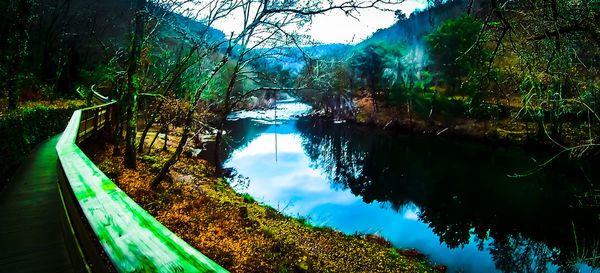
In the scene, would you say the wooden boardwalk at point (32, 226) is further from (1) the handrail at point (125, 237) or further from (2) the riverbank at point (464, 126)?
(2) the riverbank at point (464, 126)

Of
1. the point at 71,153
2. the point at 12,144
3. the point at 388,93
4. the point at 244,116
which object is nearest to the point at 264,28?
the point at 12,144

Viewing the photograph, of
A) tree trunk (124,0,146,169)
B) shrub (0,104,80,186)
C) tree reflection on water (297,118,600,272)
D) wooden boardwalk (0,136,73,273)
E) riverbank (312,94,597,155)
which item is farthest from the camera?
riverbank (312,94,597,155)

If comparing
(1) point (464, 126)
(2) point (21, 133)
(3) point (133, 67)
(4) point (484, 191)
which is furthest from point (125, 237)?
(1) point (464, 126)

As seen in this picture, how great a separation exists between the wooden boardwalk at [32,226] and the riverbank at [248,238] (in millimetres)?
1667

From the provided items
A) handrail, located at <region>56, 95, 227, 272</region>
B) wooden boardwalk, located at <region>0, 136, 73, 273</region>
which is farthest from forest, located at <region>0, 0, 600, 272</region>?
handrail, located at <region>56, 95, 227, 272</region>

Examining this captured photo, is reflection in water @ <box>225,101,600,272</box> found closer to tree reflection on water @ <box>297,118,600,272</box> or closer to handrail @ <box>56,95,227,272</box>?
tree reflection on water @ <box>297,118,600,272</box>

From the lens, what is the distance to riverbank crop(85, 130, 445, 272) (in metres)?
5.27

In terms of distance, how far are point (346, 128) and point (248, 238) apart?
33.1 metres

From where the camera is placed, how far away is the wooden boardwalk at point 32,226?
2.47m

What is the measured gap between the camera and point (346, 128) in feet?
126

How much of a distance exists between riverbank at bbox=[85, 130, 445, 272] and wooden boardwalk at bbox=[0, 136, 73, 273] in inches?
65.6

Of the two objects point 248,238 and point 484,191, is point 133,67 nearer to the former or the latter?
point 248,238

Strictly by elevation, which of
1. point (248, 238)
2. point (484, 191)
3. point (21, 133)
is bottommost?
point (484, 191)

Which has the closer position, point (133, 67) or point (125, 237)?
point (125, 237)
